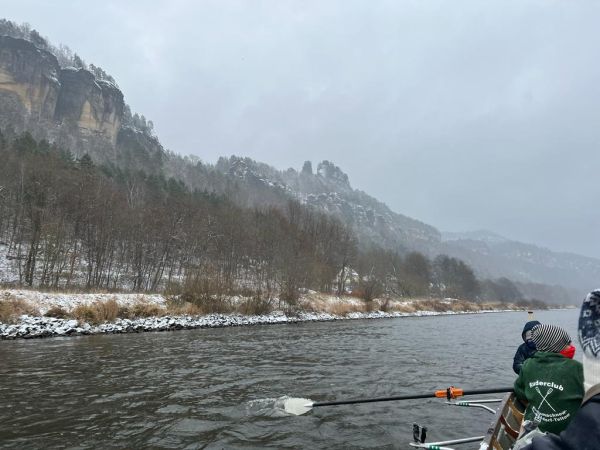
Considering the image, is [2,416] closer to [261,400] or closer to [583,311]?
[261,400]

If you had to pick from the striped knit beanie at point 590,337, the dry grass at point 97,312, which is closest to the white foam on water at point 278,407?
the striped knit beanie at point 590,337

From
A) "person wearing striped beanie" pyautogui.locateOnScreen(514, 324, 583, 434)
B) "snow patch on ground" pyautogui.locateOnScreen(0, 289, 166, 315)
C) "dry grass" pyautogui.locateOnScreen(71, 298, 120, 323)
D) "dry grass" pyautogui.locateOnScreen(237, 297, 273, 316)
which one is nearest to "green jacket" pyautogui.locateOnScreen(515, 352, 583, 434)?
"person wearing striped beanie" pyautogui.locateOnScreen(514, 324, 583, 434)

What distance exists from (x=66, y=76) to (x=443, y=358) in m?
160

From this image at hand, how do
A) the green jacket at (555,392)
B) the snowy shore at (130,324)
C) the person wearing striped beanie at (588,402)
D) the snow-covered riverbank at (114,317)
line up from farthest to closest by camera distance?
the snow-covered riverbank at (114,317), the snowy shore at (130,324), the green jacket at (555,392), the person wearing striped beanie at (588,402)

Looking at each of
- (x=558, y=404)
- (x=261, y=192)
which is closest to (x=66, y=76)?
(x=261, y=192)

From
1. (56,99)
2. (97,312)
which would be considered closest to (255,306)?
(97,312)

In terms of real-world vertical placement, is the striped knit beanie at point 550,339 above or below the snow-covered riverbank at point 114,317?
above

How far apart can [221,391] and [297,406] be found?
3.69 meters

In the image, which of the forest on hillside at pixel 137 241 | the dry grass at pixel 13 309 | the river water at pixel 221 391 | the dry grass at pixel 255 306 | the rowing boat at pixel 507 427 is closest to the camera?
the rowing boat at pixel 507 427

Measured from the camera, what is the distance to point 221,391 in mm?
12477

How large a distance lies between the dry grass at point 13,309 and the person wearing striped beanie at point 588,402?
98.7ft

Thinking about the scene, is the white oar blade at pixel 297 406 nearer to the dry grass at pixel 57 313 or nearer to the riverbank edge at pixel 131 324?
the riverbank edge at pixel 131 324

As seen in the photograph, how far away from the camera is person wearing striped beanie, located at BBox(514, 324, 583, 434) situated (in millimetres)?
3574

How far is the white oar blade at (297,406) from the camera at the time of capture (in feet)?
31.8
